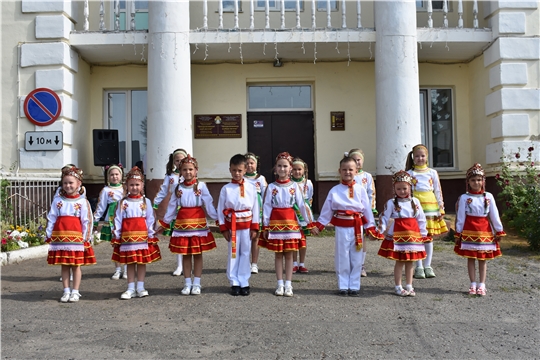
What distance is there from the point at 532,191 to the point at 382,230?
4.52 meters

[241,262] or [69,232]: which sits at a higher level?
[69,232]

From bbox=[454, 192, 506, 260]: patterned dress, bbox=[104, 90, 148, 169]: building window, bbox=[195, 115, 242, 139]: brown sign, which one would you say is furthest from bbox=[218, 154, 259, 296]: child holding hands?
bbox=[104, 90, 148, 169]: building window

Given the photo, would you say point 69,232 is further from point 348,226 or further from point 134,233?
point 348,226

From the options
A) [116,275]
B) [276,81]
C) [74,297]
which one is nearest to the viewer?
[74,297]

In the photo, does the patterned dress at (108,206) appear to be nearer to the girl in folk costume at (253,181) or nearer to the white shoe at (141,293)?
the white shoe at (141,293)

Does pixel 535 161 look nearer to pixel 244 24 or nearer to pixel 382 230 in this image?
pixel 382 230

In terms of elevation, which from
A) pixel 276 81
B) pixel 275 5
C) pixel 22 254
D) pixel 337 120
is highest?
pixel 275 5

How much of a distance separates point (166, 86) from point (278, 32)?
2553 mm

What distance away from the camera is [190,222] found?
5.78 meters

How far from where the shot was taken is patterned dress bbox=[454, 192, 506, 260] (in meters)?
5.70

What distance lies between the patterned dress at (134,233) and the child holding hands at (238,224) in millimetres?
813

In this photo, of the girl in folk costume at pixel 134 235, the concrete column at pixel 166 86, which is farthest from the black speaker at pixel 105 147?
the girl in folk costume at pixel 134 235

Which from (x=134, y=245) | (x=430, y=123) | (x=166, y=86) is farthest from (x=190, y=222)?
(x=430, y=123)

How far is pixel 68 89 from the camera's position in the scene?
33.9 feet
